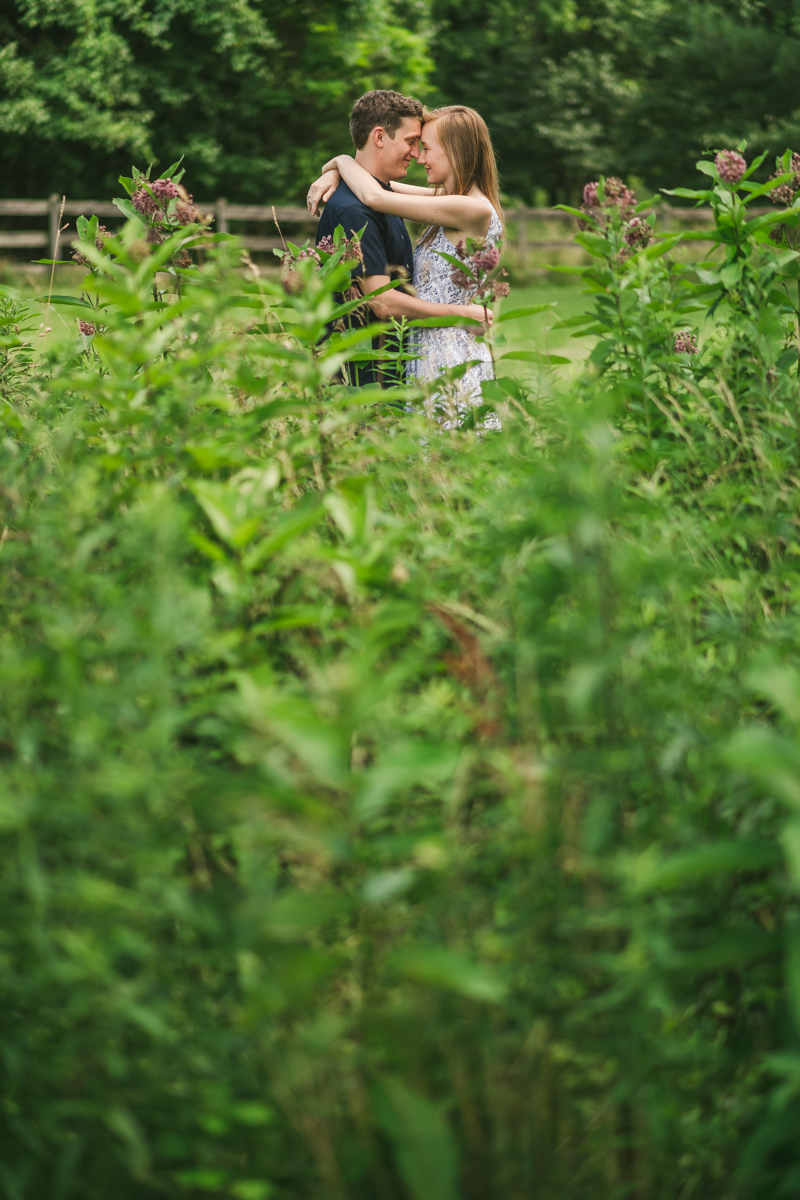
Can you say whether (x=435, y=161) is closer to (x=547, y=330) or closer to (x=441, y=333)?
(x=441, y=333)

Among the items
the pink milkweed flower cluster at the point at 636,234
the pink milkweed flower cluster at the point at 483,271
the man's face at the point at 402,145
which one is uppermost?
the pink milkweed flower cluster at the point at 636,234

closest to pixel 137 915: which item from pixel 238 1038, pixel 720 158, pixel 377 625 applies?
pixel 238 1038

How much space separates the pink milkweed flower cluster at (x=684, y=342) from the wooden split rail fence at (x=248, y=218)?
14978 mm

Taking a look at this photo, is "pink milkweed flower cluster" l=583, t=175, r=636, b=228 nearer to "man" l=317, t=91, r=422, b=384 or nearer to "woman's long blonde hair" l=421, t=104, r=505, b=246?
"man" l=317, t=91, r=422, b=384

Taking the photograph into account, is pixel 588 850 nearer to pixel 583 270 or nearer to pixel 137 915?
pixel 137 915

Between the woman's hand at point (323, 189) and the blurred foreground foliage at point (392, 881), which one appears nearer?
the blurred foreground foliage at point (392, 881)

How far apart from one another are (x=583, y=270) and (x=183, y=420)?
1.26 metres

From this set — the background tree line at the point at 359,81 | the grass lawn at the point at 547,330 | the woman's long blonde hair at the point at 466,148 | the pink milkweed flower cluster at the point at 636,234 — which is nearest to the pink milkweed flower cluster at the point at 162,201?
the grass lawn at the point at 547,330

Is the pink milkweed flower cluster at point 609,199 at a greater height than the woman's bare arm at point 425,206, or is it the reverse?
the pink milkweed flower cluster at point 609,199

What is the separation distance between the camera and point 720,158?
8.80ft

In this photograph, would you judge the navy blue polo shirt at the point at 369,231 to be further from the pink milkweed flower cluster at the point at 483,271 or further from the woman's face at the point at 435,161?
the pink milkweed flower cluster at the point at 483,271

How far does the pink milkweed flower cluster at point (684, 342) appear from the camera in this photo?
288 centimetres

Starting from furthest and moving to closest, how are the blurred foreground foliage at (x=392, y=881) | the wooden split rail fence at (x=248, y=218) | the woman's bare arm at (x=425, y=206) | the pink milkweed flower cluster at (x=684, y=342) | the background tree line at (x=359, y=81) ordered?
the background tree line at (x=359, y=81) → the wooden split rail fence at (x=248, y=218) → the woman's bare arm at (x=425, y=206) → the pink milkweed flower cluster at (x=684, y=342) → the blurred foreground foliage at (x=392, y=881)

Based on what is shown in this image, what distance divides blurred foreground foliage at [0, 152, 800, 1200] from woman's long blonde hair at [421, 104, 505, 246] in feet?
11.5
